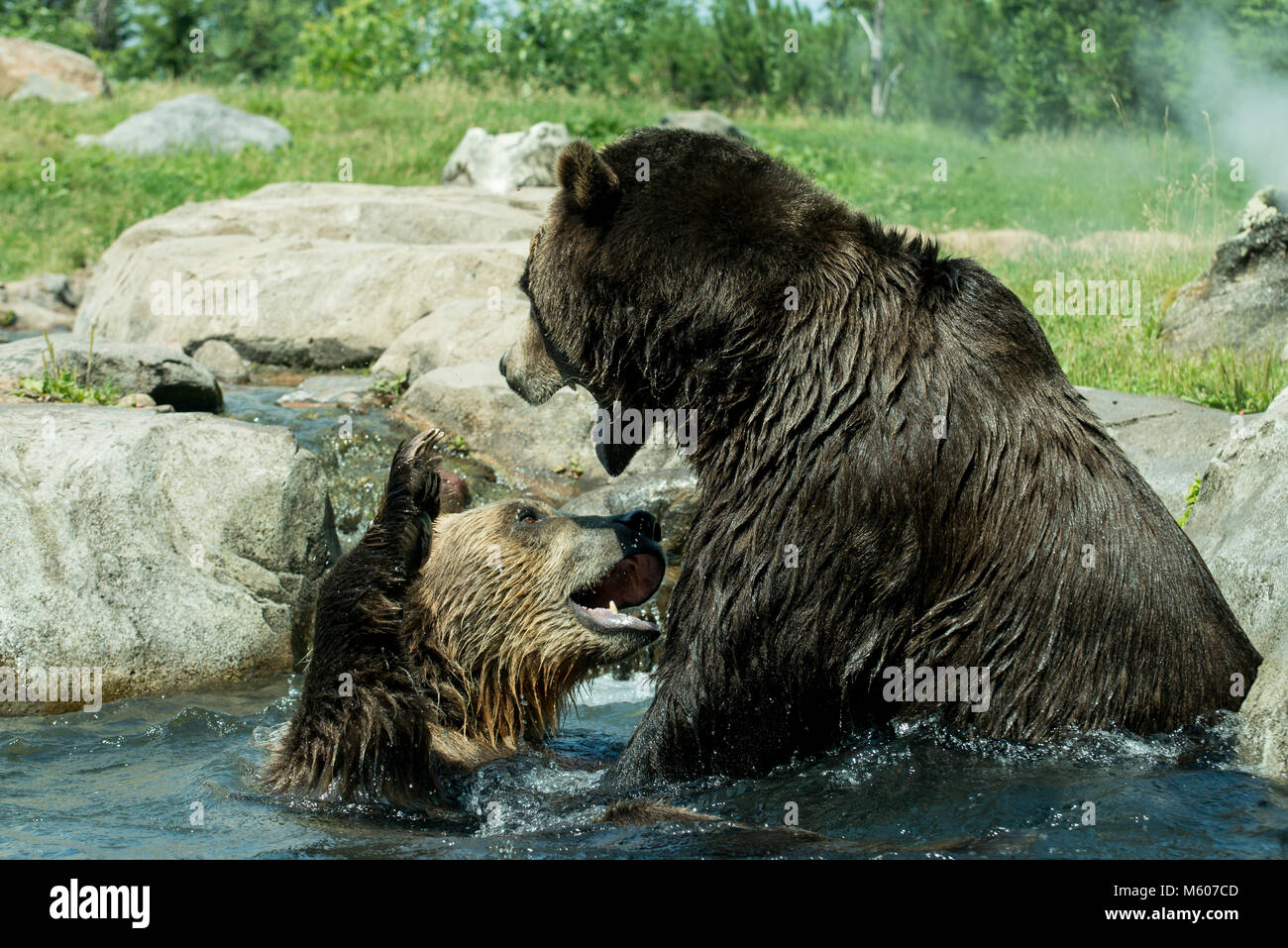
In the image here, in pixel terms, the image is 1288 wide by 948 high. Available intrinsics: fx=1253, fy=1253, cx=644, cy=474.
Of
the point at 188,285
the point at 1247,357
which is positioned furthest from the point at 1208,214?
the point at 188,285

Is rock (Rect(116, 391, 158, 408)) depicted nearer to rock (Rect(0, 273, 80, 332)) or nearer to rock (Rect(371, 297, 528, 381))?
rock (Rect(371, 297, 528, 381))

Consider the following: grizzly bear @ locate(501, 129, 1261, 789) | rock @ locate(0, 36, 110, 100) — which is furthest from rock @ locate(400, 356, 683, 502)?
rock @ locate(0, 36, 110, 100)

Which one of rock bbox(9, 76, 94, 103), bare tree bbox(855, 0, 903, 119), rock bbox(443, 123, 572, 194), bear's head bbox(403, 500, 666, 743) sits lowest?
bear's head bbox(403, 500, 666, 743)

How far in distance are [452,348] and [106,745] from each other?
555 cm

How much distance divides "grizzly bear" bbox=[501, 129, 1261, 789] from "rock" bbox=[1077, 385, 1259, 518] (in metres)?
3.11

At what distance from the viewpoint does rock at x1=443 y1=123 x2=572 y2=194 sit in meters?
18.6

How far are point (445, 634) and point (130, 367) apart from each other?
17.7 feet

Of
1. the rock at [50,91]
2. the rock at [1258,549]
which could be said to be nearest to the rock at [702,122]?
the rock at [50,91]

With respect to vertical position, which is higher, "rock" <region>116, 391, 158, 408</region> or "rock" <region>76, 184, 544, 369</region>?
"rock" <region>76, 184, 544, 369</region>

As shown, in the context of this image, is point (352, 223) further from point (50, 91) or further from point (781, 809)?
point (50, 91)

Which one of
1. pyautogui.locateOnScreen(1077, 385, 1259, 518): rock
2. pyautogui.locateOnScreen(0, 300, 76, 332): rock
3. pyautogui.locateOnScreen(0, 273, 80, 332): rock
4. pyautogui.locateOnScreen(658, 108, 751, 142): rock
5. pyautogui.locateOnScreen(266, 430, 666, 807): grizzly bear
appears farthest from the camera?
pyautogui.locateOnScreen(658, 108, 751, 142): rock

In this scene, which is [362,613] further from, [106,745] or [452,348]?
[452,348]

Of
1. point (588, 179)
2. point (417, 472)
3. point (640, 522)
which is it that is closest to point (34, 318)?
point (417, 472)

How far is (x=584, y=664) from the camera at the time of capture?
536 cm
